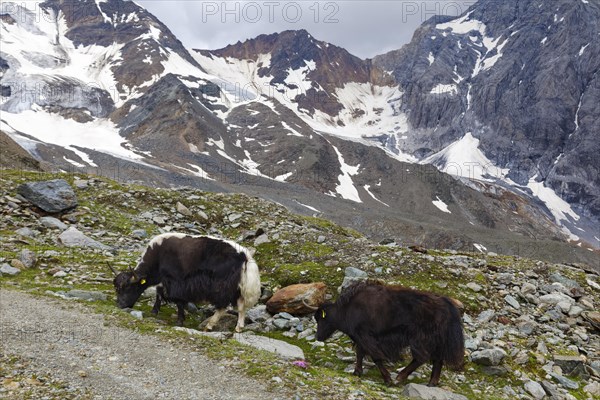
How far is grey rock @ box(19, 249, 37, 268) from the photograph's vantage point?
49.9 ft

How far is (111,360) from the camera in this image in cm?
825

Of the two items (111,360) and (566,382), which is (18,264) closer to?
(111,360)

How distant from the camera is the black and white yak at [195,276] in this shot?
38.7ft

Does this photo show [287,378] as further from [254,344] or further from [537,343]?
[537,343]

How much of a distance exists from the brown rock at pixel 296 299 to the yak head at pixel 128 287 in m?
3.61

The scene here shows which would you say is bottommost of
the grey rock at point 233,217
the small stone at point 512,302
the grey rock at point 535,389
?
the grey rock at point 535,389

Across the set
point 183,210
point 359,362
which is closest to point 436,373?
point 359,362

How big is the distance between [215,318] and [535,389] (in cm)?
741

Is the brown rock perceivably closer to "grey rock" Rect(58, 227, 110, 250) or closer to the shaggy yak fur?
the shaggy yak fur

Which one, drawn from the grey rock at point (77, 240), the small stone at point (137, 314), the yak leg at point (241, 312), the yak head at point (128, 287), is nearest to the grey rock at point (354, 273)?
the yak leg at point (241, 312)

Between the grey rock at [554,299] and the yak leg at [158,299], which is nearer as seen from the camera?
the yak leg at [158,299]

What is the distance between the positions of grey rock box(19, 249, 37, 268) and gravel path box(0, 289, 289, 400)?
5099 millimetres

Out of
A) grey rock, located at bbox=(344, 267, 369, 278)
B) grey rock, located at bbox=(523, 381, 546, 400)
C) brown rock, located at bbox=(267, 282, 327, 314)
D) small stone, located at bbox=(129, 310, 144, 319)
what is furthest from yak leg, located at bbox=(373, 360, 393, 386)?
small stone, located at bbox=(129, 310, 144, 319)

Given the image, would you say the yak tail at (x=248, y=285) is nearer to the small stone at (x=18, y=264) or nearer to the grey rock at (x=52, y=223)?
the small stone at (x=18, y=264)
